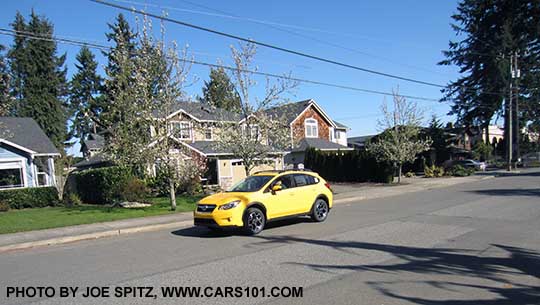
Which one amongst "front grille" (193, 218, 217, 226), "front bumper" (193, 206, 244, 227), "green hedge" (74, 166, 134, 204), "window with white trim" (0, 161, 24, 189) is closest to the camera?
"front bumper" (193, 206, 244, 227)

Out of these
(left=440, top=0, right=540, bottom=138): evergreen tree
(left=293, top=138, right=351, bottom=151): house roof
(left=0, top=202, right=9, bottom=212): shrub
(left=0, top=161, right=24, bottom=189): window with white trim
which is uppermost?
(left=440, top=0, right=540, bottom=138): evergreen tree

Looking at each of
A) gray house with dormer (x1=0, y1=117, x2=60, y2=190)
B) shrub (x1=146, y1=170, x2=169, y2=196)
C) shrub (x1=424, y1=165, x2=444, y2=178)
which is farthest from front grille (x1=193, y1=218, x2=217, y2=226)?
shrub (x1=424, y1=165, x2=444, y2=178)

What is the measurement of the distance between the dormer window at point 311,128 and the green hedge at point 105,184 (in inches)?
892

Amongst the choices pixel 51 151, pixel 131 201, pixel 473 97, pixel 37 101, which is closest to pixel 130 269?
pixel 131 201

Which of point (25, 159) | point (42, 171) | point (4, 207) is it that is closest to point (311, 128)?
point (42, 171)

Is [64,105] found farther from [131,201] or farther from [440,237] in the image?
[440,237]

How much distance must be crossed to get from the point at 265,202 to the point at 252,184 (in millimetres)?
938

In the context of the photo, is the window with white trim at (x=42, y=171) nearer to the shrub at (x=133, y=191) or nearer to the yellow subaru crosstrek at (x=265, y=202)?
the shrub at (x=133, y=191)

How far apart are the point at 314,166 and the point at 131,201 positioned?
1843 cm

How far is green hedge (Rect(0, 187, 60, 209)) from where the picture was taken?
20.4 meters

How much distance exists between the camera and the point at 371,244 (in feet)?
26.5

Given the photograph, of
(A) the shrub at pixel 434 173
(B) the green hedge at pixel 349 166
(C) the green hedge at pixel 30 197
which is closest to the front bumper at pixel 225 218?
(C) the green hedge at pixel 30 197

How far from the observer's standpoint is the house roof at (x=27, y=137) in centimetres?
2402

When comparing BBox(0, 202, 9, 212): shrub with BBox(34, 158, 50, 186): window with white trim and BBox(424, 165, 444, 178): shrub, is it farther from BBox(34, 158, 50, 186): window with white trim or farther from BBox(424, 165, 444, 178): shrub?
BBox(424, 165, 444, 178): shrub
